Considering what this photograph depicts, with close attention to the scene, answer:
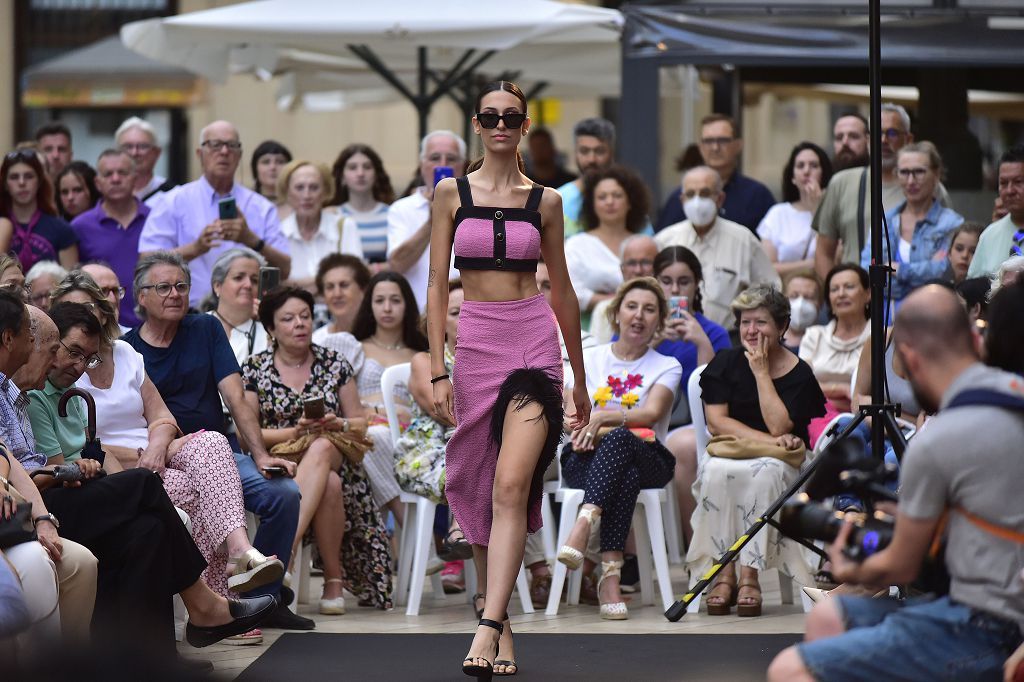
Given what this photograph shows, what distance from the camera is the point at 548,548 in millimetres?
7750

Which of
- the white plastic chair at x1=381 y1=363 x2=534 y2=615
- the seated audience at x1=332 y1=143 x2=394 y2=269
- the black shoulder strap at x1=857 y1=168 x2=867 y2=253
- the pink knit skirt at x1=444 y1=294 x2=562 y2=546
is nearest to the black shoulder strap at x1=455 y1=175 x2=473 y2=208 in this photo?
the pink knit skirt at x1=444 y1=294 x2=562 y2=546

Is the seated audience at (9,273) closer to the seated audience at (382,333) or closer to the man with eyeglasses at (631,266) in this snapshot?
the seated audience at (382,333)

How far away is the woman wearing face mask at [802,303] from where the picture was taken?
8664mm

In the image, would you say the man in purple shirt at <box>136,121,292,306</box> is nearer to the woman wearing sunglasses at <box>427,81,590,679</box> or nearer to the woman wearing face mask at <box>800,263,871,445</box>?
the woman wearing face mask at <box>800,263,871,445</box>

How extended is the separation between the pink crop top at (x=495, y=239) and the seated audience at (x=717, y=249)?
3.09 m

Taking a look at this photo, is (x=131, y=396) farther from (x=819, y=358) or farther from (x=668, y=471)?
(x=819, y=358)

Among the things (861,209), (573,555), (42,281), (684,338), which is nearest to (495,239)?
(573,555)

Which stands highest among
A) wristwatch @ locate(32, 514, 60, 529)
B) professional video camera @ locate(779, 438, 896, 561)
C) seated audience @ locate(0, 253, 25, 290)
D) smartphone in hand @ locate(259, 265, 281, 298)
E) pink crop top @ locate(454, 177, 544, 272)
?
pink crop top @ locate(454, 177, 544, 272)

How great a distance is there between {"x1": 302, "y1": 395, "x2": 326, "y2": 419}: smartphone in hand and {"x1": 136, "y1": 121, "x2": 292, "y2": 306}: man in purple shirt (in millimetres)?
1473

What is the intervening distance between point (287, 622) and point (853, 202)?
3.73m

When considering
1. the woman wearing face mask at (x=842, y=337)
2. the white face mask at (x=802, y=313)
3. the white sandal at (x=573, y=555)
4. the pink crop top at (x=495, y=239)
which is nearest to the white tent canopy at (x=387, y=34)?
the white face mask at (x=802, y=313)

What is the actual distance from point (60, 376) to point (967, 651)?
3534 mm

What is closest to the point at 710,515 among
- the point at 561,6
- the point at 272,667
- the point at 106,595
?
the point at 272,667

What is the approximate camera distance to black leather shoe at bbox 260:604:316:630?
686cm
